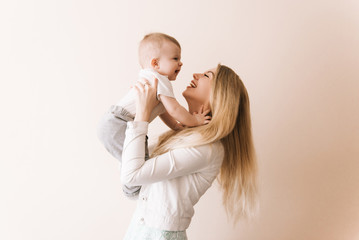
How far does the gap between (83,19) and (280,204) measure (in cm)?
149

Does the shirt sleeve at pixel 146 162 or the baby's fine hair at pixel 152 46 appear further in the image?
the baby's fine hair at pixel 152 46

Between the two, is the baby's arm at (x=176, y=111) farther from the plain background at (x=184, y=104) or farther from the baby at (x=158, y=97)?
the plain background at (x=184, y=104)

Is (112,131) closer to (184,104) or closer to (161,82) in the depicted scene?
(161,82)

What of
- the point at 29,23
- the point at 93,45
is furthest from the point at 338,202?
the point at 29,23

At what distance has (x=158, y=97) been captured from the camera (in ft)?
4.40

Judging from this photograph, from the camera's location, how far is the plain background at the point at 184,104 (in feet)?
6.21

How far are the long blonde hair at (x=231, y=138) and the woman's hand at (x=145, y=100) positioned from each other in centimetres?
17

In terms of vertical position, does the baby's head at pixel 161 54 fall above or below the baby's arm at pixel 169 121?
above

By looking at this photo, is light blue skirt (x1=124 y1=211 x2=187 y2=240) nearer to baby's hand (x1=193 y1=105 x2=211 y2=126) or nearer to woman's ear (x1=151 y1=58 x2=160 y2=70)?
baby's hand (x1=193 y1=105 x2=211 y2=126)

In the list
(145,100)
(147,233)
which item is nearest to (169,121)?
(145,100)

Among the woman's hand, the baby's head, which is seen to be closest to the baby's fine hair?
the baby's head

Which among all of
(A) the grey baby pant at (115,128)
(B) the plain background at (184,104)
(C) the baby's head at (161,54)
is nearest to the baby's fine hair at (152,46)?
(C) the baby's head at (161,54)

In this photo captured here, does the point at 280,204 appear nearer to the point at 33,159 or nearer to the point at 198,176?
the point at 198,176

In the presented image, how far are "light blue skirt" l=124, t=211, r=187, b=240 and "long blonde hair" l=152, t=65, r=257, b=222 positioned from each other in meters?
0.27
